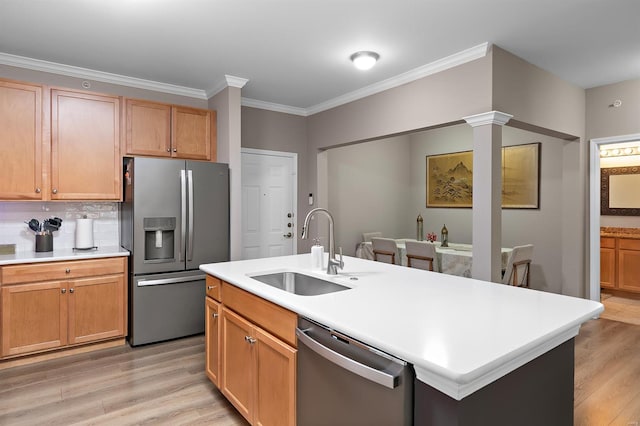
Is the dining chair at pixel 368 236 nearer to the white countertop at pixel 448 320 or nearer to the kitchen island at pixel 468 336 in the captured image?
the white countertop at pixel 448 320

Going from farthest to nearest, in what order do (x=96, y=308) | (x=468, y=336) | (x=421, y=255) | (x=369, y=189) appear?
(x=369, y=189) < (x=421, y=255) < (x=96, y=308) < (x=468, y=336)

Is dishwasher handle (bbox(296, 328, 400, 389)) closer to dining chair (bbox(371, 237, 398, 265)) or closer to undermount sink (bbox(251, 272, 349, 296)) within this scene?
undermount sink (bbox(251, 272, 349, 296))

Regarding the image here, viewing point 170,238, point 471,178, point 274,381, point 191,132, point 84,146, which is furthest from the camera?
point 471,178

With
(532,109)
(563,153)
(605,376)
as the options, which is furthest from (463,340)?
(563,153)

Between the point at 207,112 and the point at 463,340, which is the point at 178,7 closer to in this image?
the point at 207,112

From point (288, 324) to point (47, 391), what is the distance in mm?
2116

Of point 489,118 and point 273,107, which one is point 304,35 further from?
point 273,107

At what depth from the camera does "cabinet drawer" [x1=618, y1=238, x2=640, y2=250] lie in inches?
201

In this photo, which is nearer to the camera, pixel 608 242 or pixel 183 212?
pixel 183 212

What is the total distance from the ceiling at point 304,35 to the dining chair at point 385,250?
2.01 metres

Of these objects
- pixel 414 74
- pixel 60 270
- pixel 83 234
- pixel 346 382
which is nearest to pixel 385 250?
pixel 414 74

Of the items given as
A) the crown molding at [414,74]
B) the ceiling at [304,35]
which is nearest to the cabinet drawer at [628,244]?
the ceiling at [304,35]

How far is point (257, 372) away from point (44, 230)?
2760 mm

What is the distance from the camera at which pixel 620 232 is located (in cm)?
533
